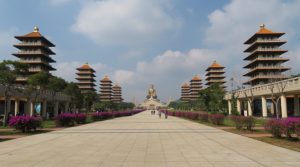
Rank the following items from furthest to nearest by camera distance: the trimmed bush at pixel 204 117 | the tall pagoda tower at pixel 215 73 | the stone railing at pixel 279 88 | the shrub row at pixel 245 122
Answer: the tall pagoda tower at pixel 215 73
the trimmed bush at pixel 204 117
the stone railing at pixel 279 88
the shrub row at pixel 245 122

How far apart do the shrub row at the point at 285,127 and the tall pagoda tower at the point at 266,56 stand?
53.3 m

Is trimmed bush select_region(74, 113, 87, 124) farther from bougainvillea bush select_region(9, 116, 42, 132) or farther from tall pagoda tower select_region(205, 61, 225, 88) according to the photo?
tall pagoda tower select_region(205, 61, 225, 88)

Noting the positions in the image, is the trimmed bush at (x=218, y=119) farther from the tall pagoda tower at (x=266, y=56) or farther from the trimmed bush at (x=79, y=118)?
the tall pagoda tower at (x=266, y=56)

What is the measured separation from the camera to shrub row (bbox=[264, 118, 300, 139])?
43.5 ft

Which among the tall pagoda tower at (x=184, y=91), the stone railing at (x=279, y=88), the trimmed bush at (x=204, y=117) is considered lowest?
the trimmed bush at (x=204, y=117)

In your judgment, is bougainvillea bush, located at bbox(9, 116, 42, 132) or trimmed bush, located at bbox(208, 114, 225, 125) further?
trimmed bush, located at bbox(208, 114, 225, 125)

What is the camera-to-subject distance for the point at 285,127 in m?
14.0

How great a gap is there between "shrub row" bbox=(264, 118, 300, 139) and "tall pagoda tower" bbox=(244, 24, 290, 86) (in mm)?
53347

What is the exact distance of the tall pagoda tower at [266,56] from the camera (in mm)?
65750

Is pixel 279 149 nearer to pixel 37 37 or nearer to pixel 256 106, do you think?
pixel 256 106

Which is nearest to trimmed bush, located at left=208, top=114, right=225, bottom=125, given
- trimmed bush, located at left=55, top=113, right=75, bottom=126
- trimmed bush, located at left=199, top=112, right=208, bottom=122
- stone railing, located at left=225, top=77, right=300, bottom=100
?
trimmed bush, located at left=199, top=112, right=208, bottom=122

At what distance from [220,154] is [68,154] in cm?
555

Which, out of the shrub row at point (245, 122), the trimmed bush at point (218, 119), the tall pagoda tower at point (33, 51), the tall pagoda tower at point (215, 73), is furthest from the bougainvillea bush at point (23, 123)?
the tall pagoda tower at point (215, 73)

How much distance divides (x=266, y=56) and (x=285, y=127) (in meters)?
57.5
